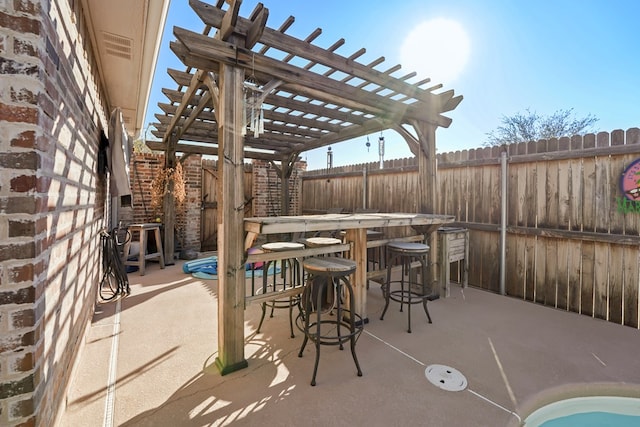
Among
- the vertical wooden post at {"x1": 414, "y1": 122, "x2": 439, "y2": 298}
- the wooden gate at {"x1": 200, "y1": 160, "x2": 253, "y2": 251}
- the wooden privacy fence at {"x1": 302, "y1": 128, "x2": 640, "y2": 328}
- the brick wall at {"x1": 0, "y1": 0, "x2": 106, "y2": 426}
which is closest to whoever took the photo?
the brick wall at {"x1": 0, "y1": 0, "x2": 106, "y2": 426}

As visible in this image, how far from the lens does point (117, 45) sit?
2633 millimetres

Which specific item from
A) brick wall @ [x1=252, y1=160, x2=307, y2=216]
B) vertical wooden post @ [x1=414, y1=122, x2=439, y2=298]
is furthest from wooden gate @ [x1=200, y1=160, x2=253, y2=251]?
vertical wooden post @ [x1=414, y1=122, x2=439, y2=298]

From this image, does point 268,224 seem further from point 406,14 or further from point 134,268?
point 134,268

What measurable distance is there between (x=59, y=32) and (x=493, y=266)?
5021 mm

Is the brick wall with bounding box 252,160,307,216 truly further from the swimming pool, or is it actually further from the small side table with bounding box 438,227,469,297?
the swimming pool

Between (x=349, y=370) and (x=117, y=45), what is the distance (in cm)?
352

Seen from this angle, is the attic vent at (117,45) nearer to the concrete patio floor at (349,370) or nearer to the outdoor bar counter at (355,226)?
the outdoor bar counter at (355,226)

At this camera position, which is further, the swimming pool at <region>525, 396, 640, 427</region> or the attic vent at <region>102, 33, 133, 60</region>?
the attic vent at <region>102, 33, 133, 60</region>

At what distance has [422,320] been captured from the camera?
3.16 m

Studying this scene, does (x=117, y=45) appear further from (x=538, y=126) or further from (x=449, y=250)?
(x=538, y=126)

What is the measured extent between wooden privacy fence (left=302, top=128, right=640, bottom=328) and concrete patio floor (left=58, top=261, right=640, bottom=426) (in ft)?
1.22

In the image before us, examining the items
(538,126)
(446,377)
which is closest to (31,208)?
(446,377)

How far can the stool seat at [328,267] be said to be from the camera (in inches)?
87.2

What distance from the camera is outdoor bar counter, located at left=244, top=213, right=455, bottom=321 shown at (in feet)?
7.23
